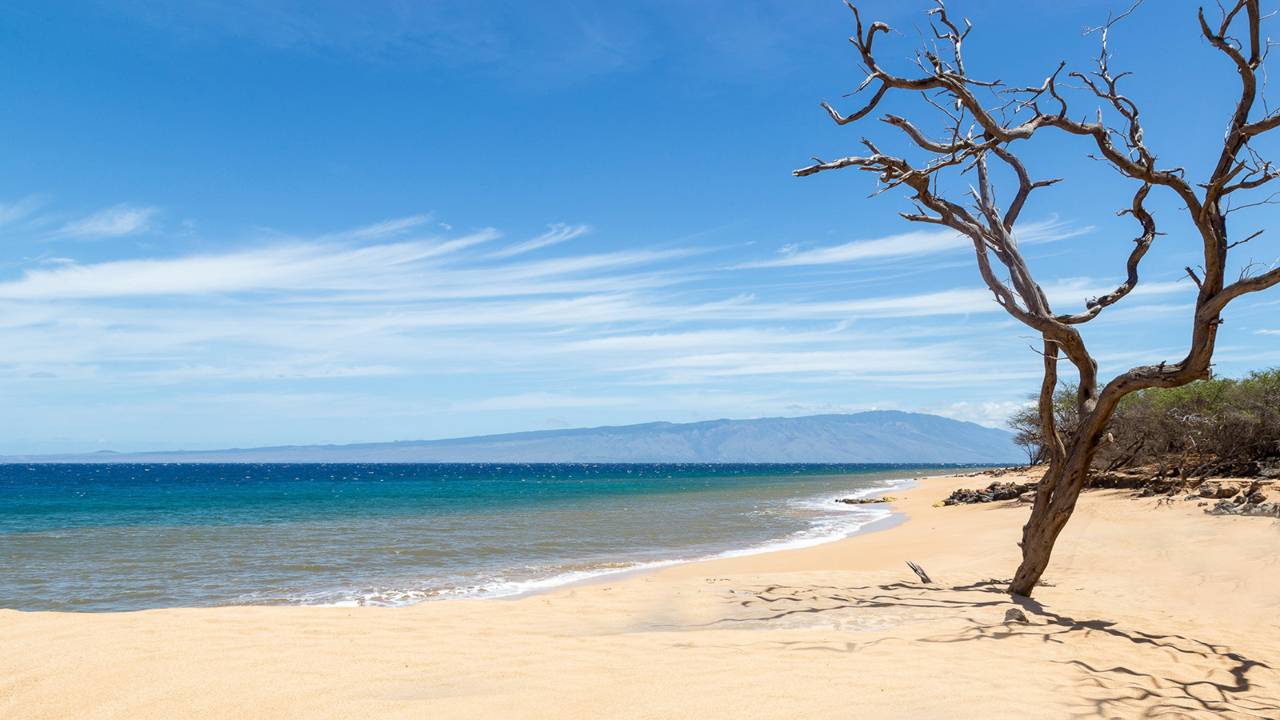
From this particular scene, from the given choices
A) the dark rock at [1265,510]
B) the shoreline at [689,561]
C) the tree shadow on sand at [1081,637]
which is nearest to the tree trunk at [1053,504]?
the tree shadow on sand at [1081,637]

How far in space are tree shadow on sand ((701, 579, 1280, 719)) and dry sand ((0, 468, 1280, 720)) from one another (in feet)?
0.10

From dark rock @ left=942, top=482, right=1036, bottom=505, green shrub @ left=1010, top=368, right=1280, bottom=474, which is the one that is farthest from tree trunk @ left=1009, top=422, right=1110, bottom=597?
dark rock @ left=942, top=482, right=1036, bottom=505

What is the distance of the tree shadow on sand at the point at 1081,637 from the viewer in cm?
560

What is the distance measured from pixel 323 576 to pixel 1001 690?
13.8 metres

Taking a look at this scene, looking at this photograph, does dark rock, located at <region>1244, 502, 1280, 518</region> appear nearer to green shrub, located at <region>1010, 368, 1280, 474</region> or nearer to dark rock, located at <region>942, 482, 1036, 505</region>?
green shrub, located at <region>1010, 368, 1280, 474</region>

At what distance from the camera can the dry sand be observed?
17.4 feet

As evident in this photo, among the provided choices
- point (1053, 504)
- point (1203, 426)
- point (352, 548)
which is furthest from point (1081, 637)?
point (1203, 426)

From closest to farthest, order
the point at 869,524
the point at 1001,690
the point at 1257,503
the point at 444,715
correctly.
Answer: the point at 444,715
the point at 1001,690
the point at 1257,503
the point at 869,524

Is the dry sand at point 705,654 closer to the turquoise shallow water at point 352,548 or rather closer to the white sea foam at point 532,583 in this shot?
the white sea foam at point 532,583

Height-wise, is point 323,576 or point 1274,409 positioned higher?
point 1274,409

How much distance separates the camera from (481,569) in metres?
16.7

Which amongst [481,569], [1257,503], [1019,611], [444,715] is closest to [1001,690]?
[1019,611]

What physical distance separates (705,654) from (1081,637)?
12.2 feet

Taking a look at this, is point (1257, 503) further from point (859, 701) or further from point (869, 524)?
point (859, 701)
